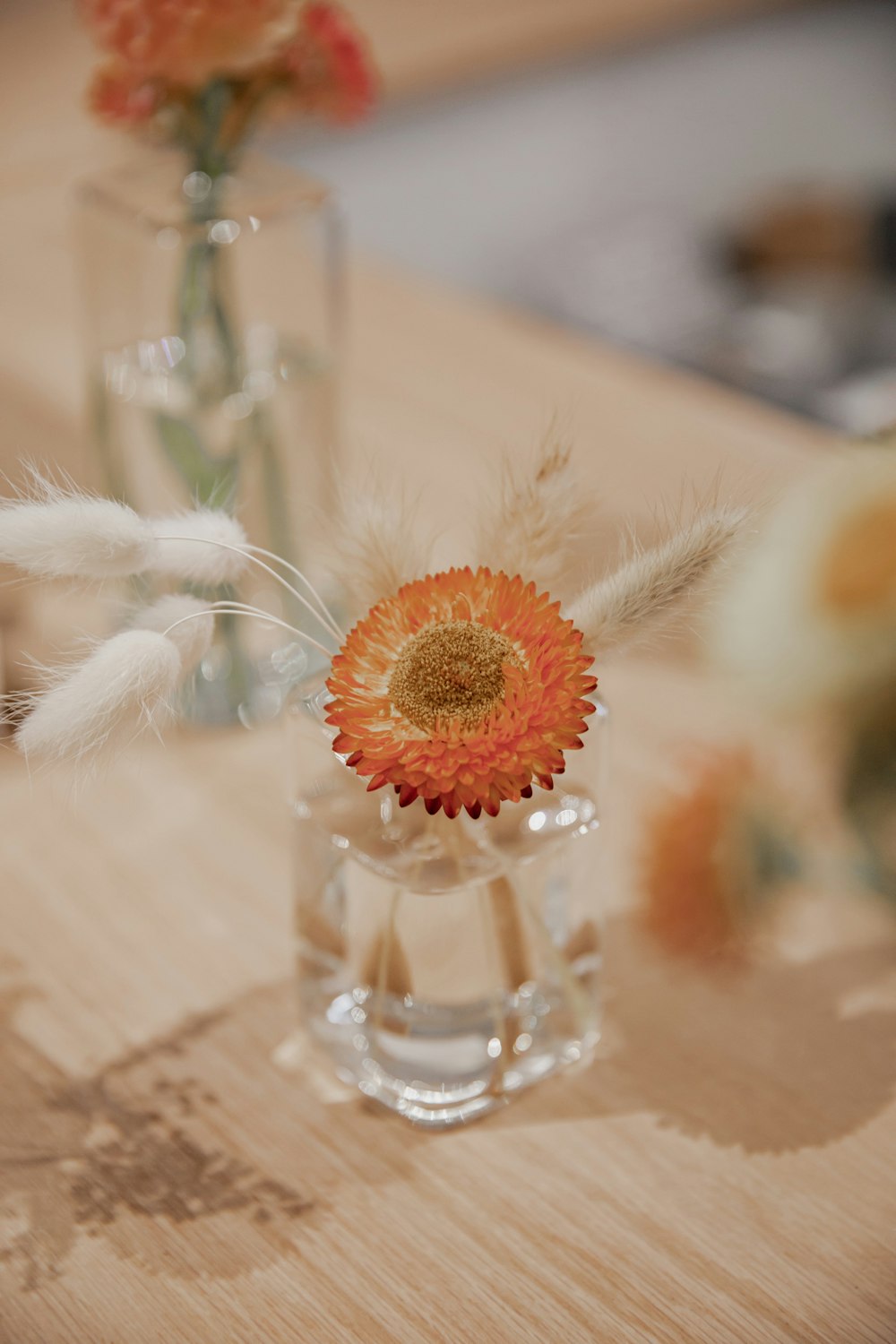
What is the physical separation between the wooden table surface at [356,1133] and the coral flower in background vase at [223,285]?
6.0 inches

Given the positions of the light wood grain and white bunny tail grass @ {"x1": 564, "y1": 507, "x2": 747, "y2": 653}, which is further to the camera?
the light wood grain

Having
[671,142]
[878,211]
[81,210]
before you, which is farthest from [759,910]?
[671,142]

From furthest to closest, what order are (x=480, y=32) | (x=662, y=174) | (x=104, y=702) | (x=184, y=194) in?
(x=662, y=174) < (x=480, y=32) < (x=184, y=194) < (x=104, y=702)

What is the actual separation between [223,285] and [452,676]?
1.26 ft

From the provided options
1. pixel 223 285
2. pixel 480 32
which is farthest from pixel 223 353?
pixel 480 32

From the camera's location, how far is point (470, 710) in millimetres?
→ 416

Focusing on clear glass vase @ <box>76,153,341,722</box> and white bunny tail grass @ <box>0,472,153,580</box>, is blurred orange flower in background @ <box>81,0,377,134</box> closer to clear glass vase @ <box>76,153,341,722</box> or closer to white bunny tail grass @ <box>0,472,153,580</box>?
clear glass vase @ <box>76,153,341,722</box>

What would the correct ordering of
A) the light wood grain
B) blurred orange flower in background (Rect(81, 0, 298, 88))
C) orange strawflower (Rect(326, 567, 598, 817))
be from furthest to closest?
1. the light wood grain
2. blurred orange flower in background (Rect(81, 0, 298, 88))
3. orange strawflower (Rect(326, 567, 598, 817))

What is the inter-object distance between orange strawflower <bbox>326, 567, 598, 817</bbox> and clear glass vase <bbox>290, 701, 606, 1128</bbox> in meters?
0.08

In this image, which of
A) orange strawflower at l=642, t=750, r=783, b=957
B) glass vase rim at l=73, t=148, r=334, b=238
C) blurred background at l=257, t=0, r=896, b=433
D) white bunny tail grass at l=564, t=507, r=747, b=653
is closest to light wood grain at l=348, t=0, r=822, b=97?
blurred background at l=257, t=0, r=896, b=433

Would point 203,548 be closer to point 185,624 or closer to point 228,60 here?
point 185,624

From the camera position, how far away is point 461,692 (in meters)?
0.42

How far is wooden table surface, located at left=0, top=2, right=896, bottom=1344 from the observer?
47 cm

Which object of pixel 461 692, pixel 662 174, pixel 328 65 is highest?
pixel 328 65
